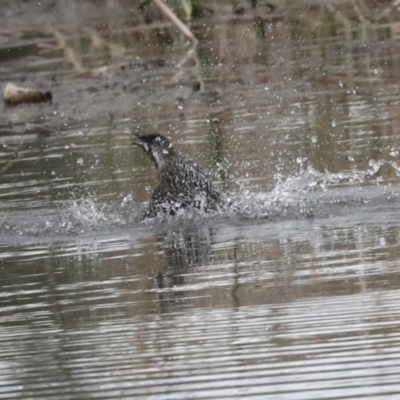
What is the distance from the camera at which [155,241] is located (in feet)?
26.5

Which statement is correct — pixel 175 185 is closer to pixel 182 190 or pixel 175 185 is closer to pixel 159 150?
pixel 182 190

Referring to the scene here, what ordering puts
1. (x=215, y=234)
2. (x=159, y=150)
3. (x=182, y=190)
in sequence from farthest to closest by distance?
1. (x=159, y=150)
2. (x=182, y=190)
3. (x=215, y=234)

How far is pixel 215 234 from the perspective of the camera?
8055mm

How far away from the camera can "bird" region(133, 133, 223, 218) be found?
8.82 meters

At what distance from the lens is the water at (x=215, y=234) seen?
199 inches

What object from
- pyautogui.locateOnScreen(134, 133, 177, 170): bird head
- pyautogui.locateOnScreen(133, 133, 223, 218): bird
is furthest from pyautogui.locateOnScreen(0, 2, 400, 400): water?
pyautogui.locateOnScreen(134, 133, 177, 170): bird head

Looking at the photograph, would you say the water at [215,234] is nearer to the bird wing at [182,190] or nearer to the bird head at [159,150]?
the bird wing at [182,190]

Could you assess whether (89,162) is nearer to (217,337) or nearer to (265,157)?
(265,157)

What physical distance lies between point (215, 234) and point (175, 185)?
109cm

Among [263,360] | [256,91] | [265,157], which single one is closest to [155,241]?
[265,157]

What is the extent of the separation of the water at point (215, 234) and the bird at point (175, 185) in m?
0.13

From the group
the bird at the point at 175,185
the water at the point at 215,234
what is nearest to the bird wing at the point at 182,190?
the bird at the point at 175,185

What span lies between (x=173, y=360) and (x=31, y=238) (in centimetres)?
353

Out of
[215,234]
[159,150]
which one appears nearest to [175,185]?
[159,150]
